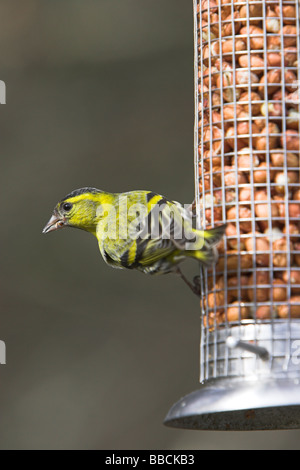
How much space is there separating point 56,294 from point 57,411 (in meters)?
1.43

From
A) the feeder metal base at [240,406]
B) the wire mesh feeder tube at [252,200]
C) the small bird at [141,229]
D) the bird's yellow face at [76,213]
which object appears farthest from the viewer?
the bird's yellow face at [76,213]

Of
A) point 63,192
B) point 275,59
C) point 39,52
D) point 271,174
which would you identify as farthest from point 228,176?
point 39,52

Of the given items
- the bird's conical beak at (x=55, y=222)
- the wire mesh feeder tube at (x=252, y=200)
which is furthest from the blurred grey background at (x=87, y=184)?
the wire mesh feeder tube at (x=252, y=200)

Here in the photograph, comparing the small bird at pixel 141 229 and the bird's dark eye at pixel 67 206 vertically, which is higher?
the bird's dark eye at pixel 67 206

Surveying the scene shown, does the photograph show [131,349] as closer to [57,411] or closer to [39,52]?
[57,411]

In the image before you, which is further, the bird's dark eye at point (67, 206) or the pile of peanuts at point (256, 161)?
the bird's dark eye at point (67, 206)

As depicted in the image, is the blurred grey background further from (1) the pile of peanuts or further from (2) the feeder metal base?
(2) the feeder metal base

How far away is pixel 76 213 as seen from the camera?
5.71 m

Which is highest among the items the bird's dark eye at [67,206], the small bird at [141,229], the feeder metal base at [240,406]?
the bird's dark eye at [67,206]

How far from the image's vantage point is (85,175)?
36.8ft

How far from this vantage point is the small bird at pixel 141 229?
→ 192 inches

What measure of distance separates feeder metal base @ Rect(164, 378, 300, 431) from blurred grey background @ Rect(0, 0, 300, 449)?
241 inches

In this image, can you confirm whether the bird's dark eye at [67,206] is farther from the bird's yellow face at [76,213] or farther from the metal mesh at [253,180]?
the metal mesh at [253,180]

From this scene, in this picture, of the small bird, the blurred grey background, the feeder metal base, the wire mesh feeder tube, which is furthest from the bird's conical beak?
the blurred grey background
